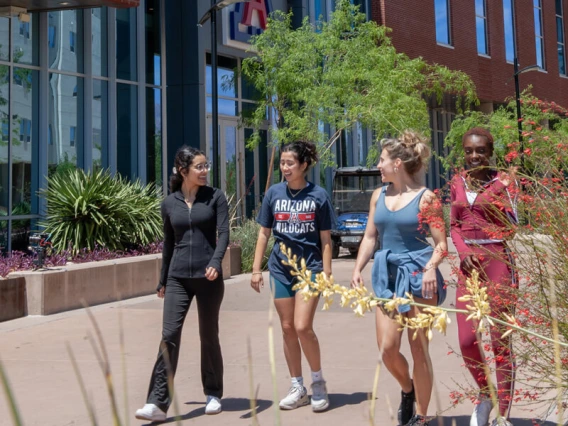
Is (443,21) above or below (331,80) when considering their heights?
above

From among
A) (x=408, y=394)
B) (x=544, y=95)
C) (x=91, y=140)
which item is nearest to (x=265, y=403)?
(x=408, y=394)

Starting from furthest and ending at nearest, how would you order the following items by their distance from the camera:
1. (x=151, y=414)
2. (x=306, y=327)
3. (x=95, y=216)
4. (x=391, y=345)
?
(x=95, y=216)
(x=306, y=327)
(x=151, y=414)
(x=391, y=345)

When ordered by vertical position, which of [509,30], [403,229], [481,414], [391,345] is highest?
[509,30]

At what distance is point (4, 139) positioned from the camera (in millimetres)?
16859

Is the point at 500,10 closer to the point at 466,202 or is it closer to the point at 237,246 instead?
the point at 237,246

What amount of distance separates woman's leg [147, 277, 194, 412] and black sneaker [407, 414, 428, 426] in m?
1.55

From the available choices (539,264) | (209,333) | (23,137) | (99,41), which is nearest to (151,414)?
(209,333)

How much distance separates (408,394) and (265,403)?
1.42 metres

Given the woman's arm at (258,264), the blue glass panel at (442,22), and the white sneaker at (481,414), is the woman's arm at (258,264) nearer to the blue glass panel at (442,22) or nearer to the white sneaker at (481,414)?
the white sneaker at (481,414)

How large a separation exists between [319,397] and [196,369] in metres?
1.88

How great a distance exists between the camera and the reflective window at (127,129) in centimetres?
2027

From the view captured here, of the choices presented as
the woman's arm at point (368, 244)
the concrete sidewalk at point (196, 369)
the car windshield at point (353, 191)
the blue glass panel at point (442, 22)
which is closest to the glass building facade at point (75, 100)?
the car windshield at point (353, 191)

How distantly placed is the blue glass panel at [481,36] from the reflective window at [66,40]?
20564 millimetres

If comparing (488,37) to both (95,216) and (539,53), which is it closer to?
(539,53)
